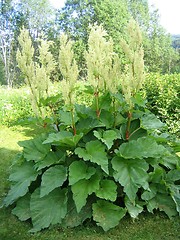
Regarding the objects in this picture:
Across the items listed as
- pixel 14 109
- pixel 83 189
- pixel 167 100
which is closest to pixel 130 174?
pixel 83 189

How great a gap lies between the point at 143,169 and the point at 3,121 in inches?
252

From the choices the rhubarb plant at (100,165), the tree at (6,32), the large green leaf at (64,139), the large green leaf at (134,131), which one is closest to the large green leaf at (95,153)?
the rhubarb plant at (100,165)

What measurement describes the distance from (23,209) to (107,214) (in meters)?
1.03

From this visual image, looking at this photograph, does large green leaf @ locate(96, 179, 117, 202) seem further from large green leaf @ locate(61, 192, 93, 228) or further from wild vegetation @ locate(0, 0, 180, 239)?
large green leaf @ locate(61, 192, 93, 228)

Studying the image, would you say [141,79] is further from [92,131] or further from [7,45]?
[7,45]

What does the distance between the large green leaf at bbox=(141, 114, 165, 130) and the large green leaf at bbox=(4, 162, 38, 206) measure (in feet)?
4.92

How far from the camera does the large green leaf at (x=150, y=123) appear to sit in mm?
3882

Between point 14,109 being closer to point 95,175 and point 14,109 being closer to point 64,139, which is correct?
point 64,139

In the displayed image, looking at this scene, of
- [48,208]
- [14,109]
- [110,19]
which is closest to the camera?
[48,208]

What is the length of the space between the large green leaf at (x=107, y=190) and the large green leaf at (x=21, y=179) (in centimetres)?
81

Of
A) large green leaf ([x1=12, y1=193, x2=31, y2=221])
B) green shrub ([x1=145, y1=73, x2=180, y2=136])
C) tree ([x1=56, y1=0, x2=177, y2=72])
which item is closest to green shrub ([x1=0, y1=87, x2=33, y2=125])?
green shrub ([x1=145, y1=73, x2=180, y2=136])

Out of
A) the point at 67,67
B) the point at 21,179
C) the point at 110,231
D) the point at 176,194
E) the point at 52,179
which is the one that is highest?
the point at 67,67

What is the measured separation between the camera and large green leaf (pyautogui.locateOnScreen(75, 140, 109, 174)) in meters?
3.25

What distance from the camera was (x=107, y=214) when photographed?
339 centimetres
